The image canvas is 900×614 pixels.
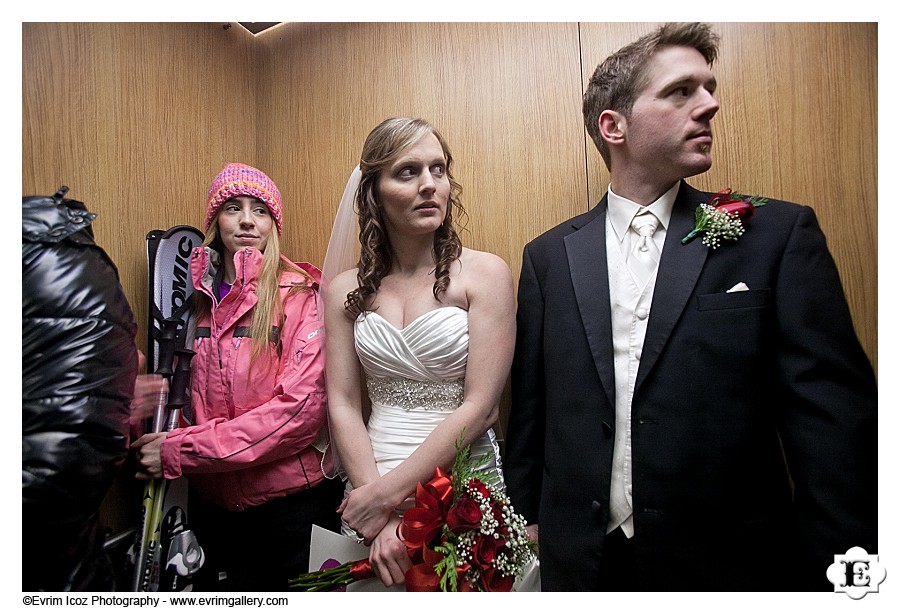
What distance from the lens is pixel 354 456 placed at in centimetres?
163

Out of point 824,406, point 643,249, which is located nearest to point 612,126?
point 643,249

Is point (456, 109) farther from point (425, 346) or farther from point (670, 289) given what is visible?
point (670, 289)

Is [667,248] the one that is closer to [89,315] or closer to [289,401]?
[289,401]

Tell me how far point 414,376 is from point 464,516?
0.39 meters

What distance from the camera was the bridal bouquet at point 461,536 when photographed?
4.79 feet

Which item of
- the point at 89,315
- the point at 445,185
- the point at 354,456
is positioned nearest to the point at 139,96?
the point at 89,315

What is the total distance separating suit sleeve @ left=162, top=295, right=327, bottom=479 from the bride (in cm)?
6

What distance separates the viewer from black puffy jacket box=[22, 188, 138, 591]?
4.34 ft

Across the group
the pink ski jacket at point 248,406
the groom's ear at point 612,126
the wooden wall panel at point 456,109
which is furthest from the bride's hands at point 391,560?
the groom's ear at point 612,126

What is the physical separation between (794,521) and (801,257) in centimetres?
63

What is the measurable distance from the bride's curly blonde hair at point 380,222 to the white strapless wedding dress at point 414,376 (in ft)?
0.28

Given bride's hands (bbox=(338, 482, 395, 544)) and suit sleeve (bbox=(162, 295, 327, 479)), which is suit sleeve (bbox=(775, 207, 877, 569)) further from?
suit sleeve (bbox=(162, 295, 327, 479))

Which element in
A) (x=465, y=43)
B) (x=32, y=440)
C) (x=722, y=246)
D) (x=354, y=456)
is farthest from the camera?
(x=465, y=43)

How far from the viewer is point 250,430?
1623mm
